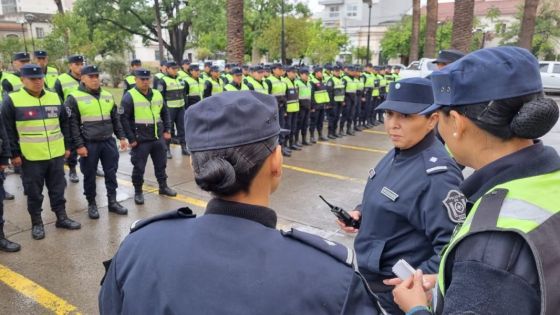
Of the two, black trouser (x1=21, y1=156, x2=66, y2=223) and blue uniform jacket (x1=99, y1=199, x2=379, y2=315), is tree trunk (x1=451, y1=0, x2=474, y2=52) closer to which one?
black trouser (x1=21, y1=156, x2=66, y2=223)

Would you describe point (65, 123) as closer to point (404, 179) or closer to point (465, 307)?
point (404, 179)

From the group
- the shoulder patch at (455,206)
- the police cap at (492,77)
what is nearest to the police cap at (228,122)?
the police cap at (492,77)

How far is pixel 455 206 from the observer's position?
6.22 feet

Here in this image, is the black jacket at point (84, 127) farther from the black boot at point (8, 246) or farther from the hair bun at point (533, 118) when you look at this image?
the hair bun at point (533, 118)

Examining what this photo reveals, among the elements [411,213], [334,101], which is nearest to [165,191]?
[411,213]

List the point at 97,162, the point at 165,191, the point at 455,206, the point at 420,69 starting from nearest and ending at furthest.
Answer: the point at 455,206 < the point at 97,162 < the point at 165,191 < the point at 420,69

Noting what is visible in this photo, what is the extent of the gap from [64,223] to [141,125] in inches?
64.3

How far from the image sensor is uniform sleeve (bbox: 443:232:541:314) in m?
0.94

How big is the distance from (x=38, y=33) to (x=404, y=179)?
6095cm

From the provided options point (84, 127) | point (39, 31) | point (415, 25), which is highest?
point (39, 31)

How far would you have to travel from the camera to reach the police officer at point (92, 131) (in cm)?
530

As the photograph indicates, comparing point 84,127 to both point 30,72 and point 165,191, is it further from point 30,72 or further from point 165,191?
point 165,191

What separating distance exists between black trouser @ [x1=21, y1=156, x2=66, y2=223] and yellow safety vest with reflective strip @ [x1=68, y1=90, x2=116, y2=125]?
66cm

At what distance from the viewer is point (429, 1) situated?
19703 mm
